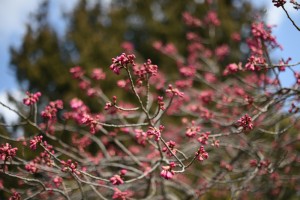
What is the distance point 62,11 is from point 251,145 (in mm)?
12043

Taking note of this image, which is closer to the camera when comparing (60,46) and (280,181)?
(280,181)

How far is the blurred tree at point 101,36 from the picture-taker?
463 inches

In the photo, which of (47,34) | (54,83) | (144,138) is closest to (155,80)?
(144,138)

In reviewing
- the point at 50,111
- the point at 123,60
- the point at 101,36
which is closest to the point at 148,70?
the point at 123,60

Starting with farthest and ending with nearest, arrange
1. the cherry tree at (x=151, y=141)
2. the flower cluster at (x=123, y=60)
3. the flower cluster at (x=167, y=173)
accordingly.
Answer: the cherry tree at (x=151, y=141), the flower cluster at (x=123, y=60), the flower cluster at (x=167, y=173)

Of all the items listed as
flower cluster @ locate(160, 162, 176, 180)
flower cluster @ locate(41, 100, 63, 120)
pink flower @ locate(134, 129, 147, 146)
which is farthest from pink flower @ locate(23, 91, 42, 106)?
flower cluster @ locate(160, 162, 176, 180)

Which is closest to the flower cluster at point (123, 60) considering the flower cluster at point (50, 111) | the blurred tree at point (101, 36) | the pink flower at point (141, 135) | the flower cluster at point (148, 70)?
the flower cluster at point (148, 70)

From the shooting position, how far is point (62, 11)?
46.8ft

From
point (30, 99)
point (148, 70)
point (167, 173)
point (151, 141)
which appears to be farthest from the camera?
point (151, 141)

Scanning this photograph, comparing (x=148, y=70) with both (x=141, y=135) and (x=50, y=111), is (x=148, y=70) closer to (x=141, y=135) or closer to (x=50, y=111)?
(x=141, y=135)

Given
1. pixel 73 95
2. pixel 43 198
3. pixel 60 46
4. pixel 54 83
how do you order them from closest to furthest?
pixel 43 198
pixel 73 95
pixel 54 83
pixel 60 46

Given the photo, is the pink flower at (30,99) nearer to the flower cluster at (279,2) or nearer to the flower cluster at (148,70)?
the flower cluster at (148,70)

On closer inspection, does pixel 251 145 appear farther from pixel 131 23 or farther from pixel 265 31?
pixel 131 23

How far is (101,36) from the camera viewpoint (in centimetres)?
1323
